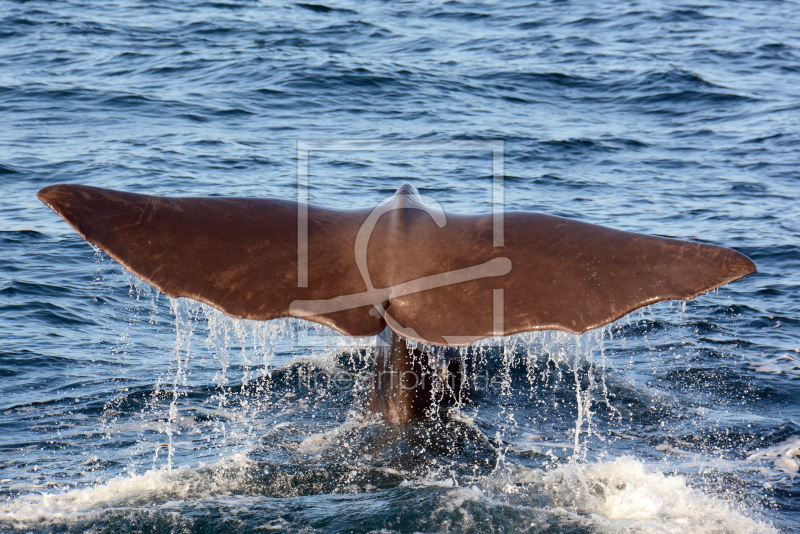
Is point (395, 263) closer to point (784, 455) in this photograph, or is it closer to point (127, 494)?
point (127, 494)

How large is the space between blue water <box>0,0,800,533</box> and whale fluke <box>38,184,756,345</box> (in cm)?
66

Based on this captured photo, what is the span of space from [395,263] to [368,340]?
3653 mm

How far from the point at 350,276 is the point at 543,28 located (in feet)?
73.3

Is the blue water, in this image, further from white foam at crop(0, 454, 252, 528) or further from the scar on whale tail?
the scar on whale tail

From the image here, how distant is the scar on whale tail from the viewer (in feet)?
13.0

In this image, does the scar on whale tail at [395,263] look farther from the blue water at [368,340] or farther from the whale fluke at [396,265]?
the blue water at [368,340]

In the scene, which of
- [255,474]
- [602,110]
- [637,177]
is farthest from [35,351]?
[602,110]

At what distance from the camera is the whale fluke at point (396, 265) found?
3963 mm

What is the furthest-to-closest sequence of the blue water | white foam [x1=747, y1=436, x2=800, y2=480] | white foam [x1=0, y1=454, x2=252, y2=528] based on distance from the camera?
white foam [x1=747, y1=436, x2=800, y2=480]
the blue water
white foam [x1=0, y1=454, x2=252, y2=528]

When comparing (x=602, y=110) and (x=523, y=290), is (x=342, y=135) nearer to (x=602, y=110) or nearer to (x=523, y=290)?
(x=602, y=110)

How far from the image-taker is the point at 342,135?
50.9 ft

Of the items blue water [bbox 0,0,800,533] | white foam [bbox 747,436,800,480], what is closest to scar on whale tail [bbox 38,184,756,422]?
blue water [bbox 0,0,800,533]

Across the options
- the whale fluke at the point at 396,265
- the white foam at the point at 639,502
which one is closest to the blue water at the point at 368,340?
the white foam at the point at 639,502

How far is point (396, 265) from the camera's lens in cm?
436
